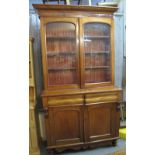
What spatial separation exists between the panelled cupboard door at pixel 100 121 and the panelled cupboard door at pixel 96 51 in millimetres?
325

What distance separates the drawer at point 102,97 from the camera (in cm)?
235

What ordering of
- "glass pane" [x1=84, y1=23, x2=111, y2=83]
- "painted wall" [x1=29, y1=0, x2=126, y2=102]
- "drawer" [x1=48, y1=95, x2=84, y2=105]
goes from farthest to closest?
"painted wall" [x1=29, y1=0, x2=126, y2=102]
"glass pane" [x1=84, y1=23, x2=111, y2=83]
"drawer" [x1=48, y1=95, x2=84, y2=105]

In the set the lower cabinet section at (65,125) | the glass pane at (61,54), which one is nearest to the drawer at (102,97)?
the lower cabinet section at (65,125)

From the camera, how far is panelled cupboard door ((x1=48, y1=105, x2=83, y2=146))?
2.28 m

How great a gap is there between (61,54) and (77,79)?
1.41ft

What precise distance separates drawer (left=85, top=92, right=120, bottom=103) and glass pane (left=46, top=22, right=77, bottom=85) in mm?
294

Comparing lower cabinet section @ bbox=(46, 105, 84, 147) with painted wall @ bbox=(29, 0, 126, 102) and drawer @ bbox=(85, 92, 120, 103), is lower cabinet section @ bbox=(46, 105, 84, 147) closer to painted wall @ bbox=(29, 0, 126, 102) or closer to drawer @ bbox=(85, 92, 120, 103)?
drawer @ bbox=(85, 92, 120, 103)

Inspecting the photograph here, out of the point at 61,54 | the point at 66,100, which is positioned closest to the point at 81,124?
the point at 66,100

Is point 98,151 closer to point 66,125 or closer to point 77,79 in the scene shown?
point 66,125

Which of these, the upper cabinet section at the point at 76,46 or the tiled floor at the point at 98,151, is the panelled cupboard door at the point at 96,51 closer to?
the upper cabinet section at the point at 76,46

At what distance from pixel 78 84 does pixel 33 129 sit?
2.73 feet

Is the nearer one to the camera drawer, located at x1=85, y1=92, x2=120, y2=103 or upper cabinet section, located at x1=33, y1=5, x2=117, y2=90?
upper cabinet section, located at x1=33, y1=5, x2=117, y2=90

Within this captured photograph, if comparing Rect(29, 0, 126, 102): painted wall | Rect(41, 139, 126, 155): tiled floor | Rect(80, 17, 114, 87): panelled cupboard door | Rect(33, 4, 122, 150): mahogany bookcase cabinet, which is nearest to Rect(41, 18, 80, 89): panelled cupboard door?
Rect(33, 4, 122, 150): mahogany bookcase cabinet
